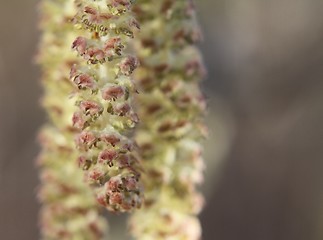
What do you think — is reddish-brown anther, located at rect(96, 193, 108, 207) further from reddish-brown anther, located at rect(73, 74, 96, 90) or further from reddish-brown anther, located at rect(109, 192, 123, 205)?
reddish-brown anther, located at rect(73, 74, 96, 90)

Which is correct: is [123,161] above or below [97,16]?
below

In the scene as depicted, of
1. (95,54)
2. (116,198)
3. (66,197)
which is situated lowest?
(116,198)

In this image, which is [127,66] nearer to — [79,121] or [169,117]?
[79,121]

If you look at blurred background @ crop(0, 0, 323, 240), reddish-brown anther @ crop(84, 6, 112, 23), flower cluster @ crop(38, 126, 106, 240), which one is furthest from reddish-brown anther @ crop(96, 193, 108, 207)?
blurred background @ crop(0, 0, 323, 240)

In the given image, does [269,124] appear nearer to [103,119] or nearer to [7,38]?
[7,38]

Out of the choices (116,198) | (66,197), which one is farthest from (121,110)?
(66,197)

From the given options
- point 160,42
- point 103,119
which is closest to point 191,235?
point 160,42
